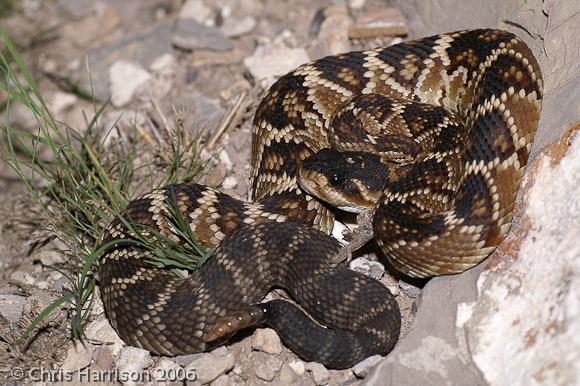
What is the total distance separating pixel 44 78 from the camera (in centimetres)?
833

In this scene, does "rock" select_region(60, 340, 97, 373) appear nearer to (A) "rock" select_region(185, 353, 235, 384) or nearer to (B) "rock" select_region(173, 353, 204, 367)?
(B) "rock" select_region(173, 353, 204, 367)

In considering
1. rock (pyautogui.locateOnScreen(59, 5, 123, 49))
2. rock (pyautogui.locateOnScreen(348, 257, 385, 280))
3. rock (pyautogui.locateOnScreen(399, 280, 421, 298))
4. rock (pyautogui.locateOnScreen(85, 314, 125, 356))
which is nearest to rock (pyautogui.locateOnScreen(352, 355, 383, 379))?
rock (pyautogui.locateOnScreen(399, 280, 421, 298))

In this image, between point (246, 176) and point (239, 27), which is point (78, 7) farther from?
point (246, 176)

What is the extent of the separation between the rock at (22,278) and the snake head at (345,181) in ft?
7.67

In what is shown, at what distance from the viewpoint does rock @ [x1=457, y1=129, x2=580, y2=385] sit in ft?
12.2

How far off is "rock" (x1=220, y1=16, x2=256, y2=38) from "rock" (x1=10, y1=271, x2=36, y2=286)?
3.59 m

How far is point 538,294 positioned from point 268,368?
1782 mm

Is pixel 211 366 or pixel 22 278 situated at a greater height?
pixel 211 366

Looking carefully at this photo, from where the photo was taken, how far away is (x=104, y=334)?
5051 mm

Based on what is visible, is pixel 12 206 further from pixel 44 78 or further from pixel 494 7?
pixel 494 7

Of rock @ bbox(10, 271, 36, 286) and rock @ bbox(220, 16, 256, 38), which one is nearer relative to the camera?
rock @ bbox(10, 271, 36, 286)

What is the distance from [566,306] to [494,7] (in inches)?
128

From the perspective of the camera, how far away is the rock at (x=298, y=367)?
15.3 ft

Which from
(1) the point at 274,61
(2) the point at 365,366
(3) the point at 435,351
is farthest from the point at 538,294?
(1) the point at 274,61
